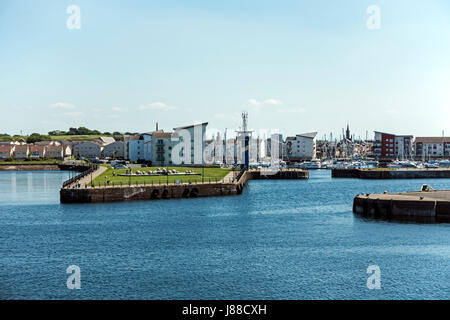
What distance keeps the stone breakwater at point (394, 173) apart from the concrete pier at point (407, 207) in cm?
7821

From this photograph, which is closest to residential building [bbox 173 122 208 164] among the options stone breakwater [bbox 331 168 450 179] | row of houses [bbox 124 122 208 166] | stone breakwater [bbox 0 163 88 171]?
row of houses [bbox 124 122 208 166]

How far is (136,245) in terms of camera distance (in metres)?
42.1

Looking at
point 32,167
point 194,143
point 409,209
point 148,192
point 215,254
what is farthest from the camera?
point 32,167

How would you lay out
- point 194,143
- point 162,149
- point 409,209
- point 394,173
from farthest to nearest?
point 162,149, point 194,143, point 394,173, point 409,209

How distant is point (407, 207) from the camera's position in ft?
180

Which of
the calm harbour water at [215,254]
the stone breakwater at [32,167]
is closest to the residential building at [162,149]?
the stone breakwater at [32,167]

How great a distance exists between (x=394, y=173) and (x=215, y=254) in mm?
109128

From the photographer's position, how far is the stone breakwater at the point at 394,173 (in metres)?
136

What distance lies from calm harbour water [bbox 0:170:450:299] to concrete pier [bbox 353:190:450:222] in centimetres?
234

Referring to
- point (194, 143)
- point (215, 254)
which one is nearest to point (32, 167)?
point (194, 143)

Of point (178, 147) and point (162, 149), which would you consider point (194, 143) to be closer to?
point (178, 147)

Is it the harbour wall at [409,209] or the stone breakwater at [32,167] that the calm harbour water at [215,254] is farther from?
the stone breakwater at [32,167]
